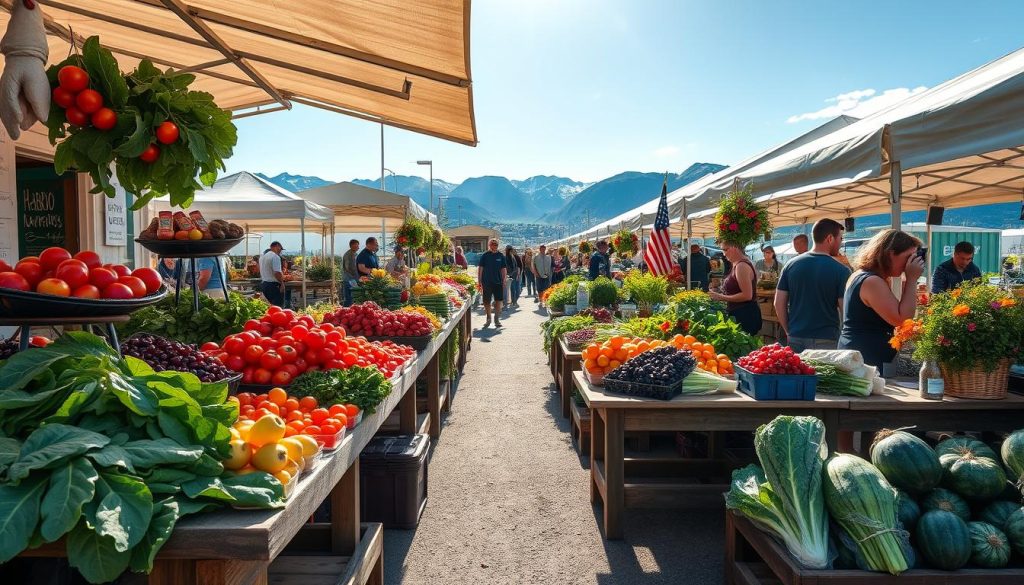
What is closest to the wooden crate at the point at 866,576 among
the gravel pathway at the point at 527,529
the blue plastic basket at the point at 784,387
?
the gravel pathway at the point at 527,529

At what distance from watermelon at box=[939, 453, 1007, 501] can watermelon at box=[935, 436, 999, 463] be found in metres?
0.07

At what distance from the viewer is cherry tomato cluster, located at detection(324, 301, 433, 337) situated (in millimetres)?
5375

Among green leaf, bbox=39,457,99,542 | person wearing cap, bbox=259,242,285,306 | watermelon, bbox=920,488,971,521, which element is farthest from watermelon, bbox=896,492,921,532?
person wearing cap, bbox=259,242,285,306

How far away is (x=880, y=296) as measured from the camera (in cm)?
399

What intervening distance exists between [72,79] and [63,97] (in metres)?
0.07

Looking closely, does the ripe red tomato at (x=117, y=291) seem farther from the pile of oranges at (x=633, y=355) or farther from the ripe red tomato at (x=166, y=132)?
the pile of oranges at (x=633, y=355)

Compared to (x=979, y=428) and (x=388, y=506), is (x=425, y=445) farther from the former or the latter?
(x=979, y=428)

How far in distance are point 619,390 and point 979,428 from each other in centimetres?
194

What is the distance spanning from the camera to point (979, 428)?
11.6ft

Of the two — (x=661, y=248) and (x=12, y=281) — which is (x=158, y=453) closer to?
(x=12, y=281)

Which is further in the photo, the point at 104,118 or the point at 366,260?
the point at 366,260

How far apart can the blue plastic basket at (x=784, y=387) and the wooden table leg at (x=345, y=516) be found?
2.16 m

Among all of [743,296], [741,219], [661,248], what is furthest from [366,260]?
[743,296]

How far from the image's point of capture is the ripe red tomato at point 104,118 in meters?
2.32
